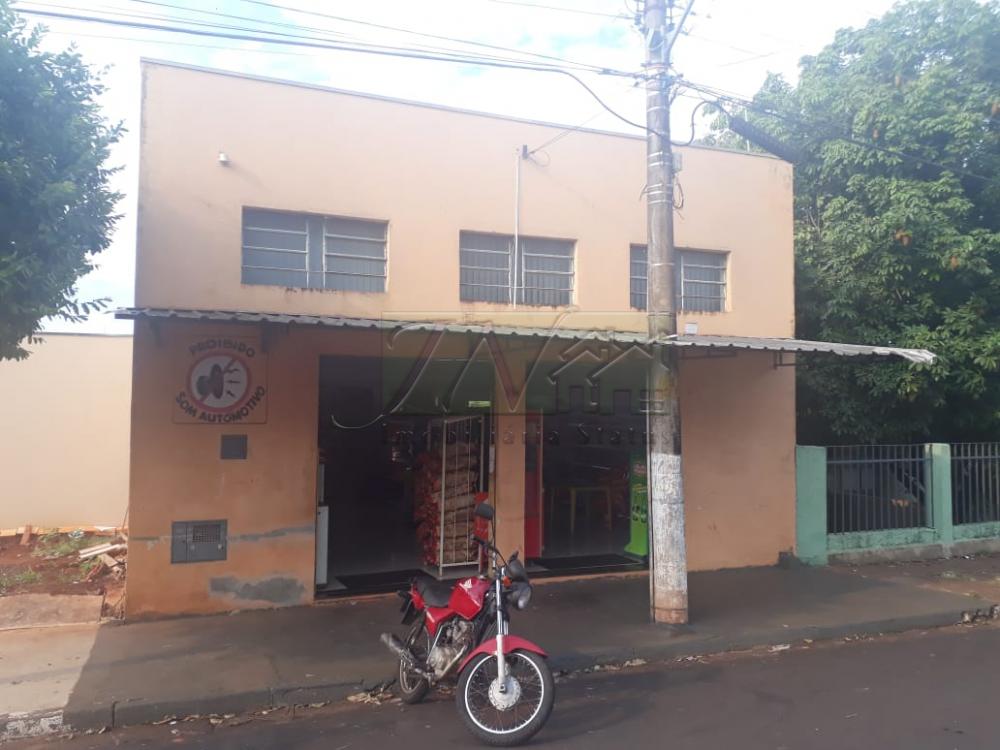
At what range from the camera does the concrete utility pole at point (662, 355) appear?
7.12m

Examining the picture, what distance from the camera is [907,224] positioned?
1105cm

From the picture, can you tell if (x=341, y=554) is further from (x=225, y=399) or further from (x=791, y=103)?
(x=791, y=103)

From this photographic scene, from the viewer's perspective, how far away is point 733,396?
9.82m

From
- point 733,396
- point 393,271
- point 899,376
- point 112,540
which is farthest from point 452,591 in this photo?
point 899,376

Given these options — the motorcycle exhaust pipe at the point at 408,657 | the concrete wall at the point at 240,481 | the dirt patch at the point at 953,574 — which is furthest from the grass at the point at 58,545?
the dirt patch at the point at 953,574

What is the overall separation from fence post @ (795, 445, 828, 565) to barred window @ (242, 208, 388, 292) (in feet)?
19.8

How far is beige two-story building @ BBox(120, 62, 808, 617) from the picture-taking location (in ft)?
24.1

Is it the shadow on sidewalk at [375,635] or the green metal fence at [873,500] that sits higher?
the green metal fence at [873,500]

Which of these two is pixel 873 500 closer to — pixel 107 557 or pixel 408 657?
pixel 408 657

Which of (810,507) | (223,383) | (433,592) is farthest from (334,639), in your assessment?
(810,507)

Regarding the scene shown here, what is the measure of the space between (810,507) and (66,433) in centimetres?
1119

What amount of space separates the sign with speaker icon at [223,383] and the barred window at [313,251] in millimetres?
774

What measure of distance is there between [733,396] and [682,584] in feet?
11.2

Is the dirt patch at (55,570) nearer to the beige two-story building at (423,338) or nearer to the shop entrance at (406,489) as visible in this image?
the beige two-story building at (423,338)
